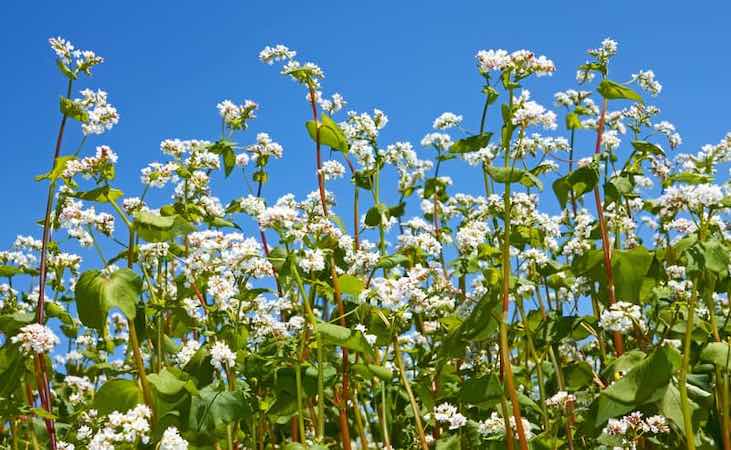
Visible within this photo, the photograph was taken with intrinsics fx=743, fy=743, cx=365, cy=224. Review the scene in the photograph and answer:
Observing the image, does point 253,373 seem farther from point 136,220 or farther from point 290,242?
point 136,220

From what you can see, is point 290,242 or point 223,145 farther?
point 223,145

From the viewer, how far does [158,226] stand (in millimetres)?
3885

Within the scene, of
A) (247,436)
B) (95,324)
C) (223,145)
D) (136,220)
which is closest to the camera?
(95,324)

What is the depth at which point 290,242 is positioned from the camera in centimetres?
412

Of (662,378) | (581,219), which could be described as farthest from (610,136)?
(662,378)

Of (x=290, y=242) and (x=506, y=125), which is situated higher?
(x=506, y=125)

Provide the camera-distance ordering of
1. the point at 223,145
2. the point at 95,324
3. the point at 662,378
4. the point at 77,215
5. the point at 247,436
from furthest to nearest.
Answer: the point at 223,145, the point at 247,436, the point at 77,215, the point at 95,324, the point at 662,378

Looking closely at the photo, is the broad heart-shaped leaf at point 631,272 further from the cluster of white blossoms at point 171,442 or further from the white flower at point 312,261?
the cluster of white blossoms at point 171,442

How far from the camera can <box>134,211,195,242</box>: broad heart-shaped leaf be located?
3879 mm

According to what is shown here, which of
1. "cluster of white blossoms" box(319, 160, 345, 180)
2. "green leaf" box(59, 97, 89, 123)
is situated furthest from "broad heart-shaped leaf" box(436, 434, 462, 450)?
"green leaf" box(59, 97, 89, 123)

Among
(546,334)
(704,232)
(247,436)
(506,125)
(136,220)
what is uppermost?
(506,125)

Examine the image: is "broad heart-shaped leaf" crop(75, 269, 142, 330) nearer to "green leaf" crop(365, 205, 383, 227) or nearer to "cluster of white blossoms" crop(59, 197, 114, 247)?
"cluster of white blossoms" crop(59, 197, 114, 247)

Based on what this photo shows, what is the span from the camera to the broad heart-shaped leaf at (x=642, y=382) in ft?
11.3

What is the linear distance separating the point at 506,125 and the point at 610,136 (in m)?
2.28
